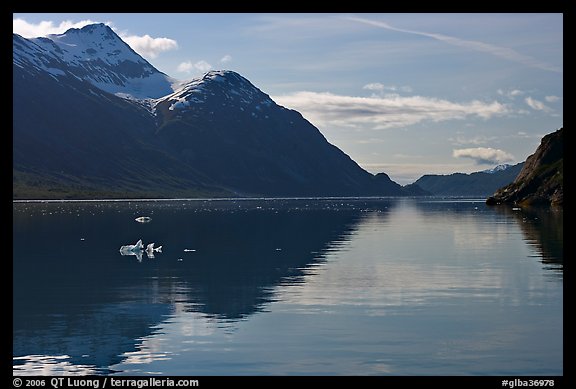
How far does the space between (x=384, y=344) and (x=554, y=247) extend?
49.2m

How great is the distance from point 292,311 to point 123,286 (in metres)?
15.9

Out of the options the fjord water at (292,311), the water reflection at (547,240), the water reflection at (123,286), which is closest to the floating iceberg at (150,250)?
the fjord water at (292,311)

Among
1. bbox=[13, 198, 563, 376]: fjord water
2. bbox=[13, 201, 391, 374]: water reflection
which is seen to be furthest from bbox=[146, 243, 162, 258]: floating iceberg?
bbox=[13, 201, 391, 374]: water reflection

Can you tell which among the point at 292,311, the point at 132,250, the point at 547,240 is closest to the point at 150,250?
the point at 132,250

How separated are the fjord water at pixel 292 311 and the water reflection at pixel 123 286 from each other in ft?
0.37

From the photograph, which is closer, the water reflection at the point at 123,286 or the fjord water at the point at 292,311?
the fjord water at the point at 292,311

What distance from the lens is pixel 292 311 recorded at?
4150 cm

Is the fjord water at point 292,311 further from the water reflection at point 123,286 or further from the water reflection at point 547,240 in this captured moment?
the water reflection at point 547,240

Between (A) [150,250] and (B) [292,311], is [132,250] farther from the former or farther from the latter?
(B) [292,311]

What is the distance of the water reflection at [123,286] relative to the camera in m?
33.4

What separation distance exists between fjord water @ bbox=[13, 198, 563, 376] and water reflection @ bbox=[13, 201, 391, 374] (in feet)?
0.37

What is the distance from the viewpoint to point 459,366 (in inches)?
1169
